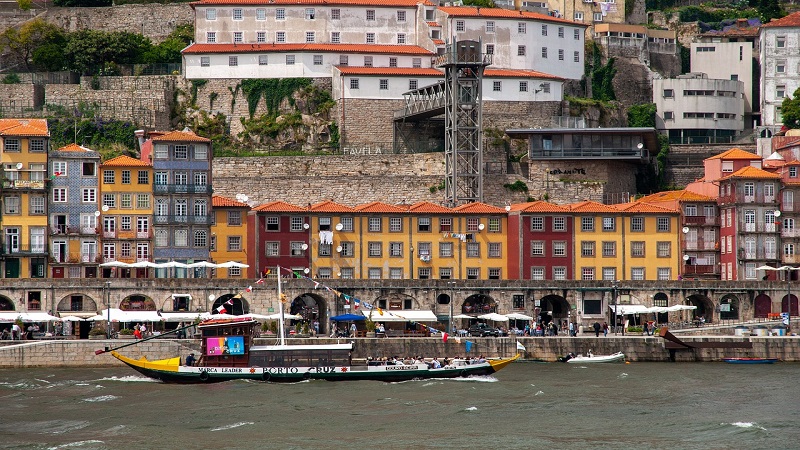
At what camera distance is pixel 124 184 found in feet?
332

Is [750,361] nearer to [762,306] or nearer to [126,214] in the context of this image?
[762,306]

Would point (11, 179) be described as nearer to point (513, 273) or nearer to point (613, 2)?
point (513, 273)

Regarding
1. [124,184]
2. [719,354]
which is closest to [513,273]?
[719,354]

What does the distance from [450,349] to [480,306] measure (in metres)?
10.8

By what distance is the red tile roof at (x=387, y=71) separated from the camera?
397 ft

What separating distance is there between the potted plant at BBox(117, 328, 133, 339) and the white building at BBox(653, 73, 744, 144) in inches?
2189

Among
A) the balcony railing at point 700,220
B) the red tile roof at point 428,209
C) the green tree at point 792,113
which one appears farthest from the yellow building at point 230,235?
the green tree at point 792,113

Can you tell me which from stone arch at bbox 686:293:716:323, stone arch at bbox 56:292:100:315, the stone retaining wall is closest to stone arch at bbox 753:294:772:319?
stone arch at bbox 686:293:716:323

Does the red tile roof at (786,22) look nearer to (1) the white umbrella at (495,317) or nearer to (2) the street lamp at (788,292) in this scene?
(2) the street lamp at (788,292)

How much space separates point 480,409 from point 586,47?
67.8 m

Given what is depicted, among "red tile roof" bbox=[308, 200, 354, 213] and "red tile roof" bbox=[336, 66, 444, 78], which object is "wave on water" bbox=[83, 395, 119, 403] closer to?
"red tile roof" bbox=[308, 200, 354, 213]

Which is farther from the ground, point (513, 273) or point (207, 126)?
point (207, 126)

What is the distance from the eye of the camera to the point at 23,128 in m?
101

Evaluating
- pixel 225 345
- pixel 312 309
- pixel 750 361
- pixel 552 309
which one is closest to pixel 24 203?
pixel 312 309
